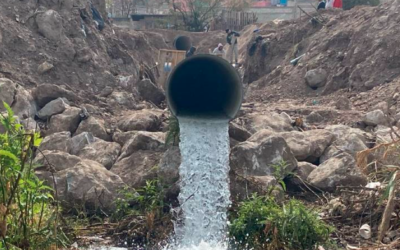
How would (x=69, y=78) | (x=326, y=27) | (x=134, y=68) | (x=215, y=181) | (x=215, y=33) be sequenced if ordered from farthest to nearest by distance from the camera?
1. (x=215, y=33)
2. (x=326, y=27)
3. (x=134, y=68)
4. (x=69, y=78)
5. (x=215, y=181)

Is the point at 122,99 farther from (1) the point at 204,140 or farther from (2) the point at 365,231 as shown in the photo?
(2) the point at 365,231

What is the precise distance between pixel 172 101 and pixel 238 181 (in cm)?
171

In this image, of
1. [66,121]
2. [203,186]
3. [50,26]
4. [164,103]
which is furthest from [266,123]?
[50,26]

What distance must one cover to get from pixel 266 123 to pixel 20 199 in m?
5.24

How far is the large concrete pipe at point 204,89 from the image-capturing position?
8453mm

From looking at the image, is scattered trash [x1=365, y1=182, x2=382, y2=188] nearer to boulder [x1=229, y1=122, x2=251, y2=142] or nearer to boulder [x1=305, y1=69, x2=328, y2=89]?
boulder [x1=229, y1=122, x2=251, y2=142]

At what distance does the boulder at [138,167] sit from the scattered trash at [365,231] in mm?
2387

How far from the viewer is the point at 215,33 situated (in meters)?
28.2

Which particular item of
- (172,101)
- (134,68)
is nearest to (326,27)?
(134,68)

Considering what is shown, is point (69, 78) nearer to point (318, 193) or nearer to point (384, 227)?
point (318, 193)

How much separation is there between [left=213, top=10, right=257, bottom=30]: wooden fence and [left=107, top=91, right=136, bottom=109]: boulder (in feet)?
64.0

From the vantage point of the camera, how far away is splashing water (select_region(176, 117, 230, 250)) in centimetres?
670

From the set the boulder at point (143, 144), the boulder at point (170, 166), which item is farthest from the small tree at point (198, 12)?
the boulder at point (170, 166)

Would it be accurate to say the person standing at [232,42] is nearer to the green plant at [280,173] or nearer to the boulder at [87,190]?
the green plant at [280,173]
